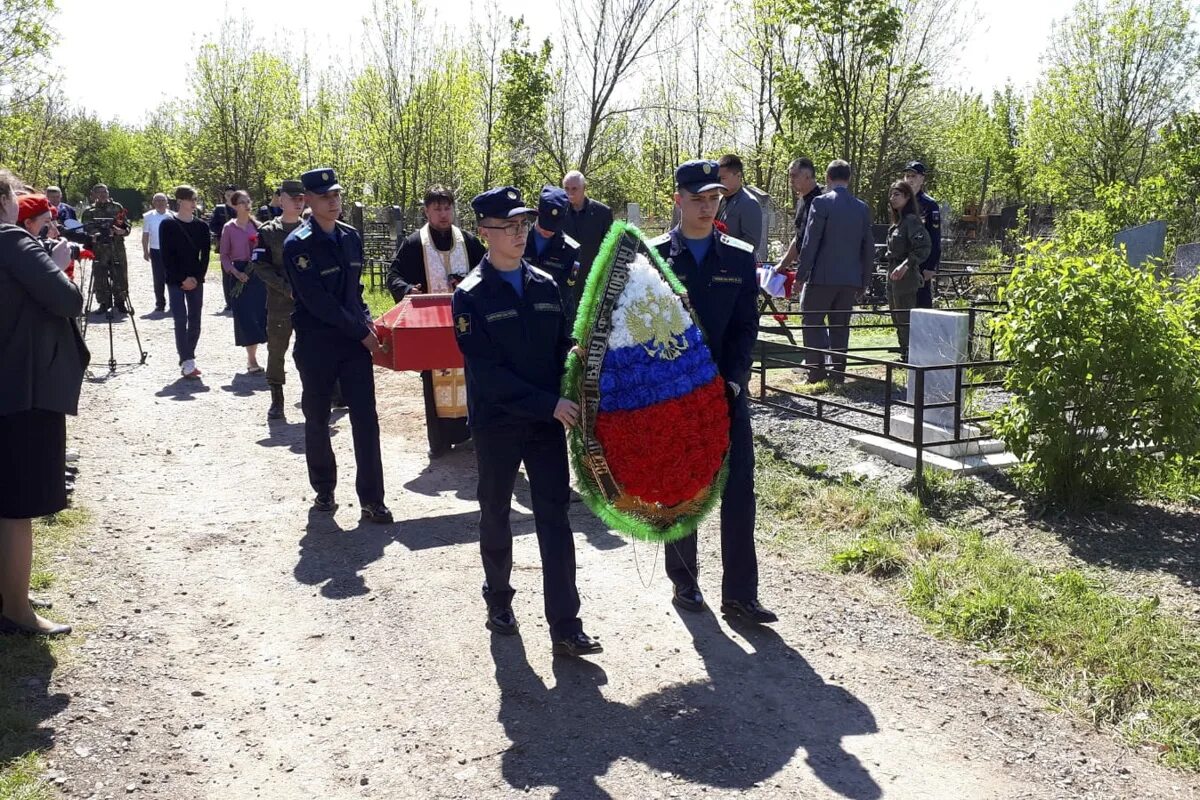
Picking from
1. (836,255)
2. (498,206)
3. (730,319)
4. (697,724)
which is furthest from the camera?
(836,255)

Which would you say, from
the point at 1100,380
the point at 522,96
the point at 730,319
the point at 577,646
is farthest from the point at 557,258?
the point at 522,96

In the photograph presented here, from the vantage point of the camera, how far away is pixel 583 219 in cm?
990

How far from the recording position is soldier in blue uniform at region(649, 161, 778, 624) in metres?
4.86

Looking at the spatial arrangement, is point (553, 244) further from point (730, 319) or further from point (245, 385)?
point (245, 385)

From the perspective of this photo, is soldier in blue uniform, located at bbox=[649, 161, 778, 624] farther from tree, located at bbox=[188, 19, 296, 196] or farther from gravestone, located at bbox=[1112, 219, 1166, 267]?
tree, located at bbox=[188, 19, 296, 196]

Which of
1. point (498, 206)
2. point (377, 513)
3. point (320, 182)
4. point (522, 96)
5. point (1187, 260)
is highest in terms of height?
point (522, 96)

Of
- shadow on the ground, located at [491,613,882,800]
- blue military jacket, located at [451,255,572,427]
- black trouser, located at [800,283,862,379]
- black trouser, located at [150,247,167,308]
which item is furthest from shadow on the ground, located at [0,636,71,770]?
black trouser, located at [150,247,167,308]

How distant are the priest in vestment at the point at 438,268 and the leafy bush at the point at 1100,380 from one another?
3940 mm

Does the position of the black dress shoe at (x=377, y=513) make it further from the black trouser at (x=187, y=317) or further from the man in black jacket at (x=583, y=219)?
the black trouser at (x=187, y=317)

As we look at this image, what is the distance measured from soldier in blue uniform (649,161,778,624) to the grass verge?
9.61 ft

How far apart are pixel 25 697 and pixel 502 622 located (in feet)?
6.57

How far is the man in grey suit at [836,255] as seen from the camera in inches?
387

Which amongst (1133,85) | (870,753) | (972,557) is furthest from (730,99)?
(870,753)

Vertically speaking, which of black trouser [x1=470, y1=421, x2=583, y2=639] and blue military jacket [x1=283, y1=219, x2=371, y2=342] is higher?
blue military jacket [x1=283, y1=219, x2=371, y2=342]
